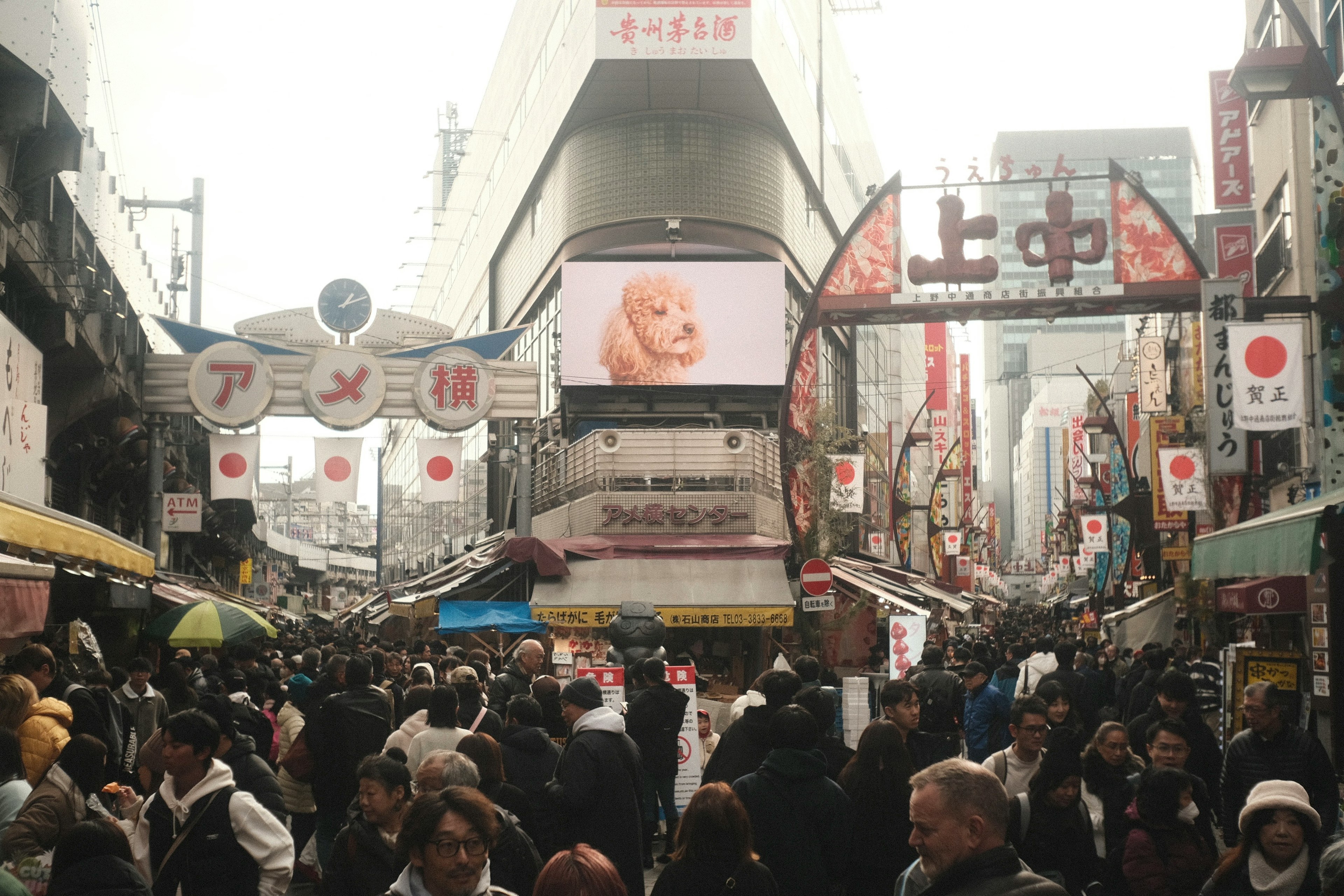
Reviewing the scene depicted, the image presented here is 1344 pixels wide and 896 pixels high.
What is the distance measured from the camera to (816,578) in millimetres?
17719

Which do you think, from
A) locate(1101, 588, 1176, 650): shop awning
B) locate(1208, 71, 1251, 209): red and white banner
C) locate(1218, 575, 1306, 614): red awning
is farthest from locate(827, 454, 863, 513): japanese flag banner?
locate(1218, 575, 1306, 614): red awning

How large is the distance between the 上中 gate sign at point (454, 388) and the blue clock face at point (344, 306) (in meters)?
2.68

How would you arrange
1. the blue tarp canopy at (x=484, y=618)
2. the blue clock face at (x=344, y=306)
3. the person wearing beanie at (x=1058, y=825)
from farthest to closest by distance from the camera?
the blue clock face at (x=344, y=306) < the blue tarp canopy at (x=484, y=618) < the person wearing beanie at (x=1058, y=825)

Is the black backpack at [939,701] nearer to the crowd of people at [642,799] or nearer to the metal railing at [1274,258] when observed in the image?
the crowd of people at [642,799]

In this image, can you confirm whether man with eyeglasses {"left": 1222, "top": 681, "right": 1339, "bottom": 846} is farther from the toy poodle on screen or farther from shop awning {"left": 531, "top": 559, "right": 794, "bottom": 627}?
the toy poodle on screen

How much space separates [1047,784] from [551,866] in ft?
9.53

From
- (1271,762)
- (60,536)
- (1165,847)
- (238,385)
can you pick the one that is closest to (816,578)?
(60,536)

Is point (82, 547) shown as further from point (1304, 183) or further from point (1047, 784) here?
point (1304, 183)

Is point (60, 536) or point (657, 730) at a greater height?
point (60, 536)

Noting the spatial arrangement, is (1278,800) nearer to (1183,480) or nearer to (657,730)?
(657,730)

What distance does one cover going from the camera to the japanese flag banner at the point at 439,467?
26250 mm

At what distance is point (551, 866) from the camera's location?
13.9 feet

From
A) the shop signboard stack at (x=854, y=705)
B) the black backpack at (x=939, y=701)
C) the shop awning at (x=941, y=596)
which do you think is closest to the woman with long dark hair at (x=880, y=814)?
the black backpack at (x=939, y=701)

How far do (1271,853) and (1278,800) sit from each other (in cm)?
21
